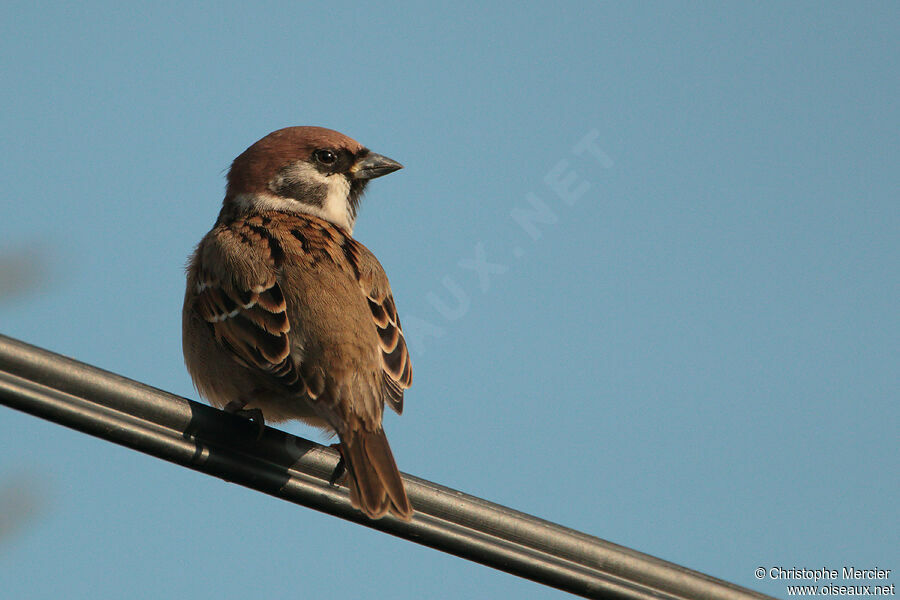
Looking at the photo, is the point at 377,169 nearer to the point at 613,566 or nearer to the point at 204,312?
the point at 204,312

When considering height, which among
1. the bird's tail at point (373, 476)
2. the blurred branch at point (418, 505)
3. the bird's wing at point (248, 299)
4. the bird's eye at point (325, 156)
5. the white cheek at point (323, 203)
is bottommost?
the blurred branch at point (418, 505)

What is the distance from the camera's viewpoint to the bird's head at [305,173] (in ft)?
22.7

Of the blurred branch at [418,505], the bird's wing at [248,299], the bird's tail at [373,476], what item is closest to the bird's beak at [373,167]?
the bird's wing at [248,299]

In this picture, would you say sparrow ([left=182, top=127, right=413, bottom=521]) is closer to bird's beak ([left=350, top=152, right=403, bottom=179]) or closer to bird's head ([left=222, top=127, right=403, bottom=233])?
bird's head ([left=222, top=127, right=403, bottom=233])

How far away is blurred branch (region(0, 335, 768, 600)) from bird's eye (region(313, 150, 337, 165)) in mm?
3492

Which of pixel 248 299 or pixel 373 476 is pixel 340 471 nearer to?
pixel 373 476

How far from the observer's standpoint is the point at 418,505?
372 centimetres

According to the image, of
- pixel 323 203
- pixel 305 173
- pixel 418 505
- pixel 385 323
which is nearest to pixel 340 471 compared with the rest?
pixel 418 505

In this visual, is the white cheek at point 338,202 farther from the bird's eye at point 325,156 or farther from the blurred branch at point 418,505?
the blurred branch at point 418,505

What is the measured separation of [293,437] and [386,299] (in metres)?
1.64

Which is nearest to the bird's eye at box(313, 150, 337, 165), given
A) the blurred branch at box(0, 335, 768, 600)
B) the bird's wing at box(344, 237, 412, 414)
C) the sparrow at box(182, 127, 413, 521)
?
the sparrow at box(182, 127, 413, 521)

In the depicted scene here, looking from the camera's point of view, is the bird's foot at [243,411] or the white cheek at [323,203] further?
the white cheek at [323,203]

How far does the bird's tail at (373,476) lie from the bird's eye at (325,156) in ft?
9.34

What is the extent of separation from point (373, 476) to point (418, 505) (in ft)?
1.64
